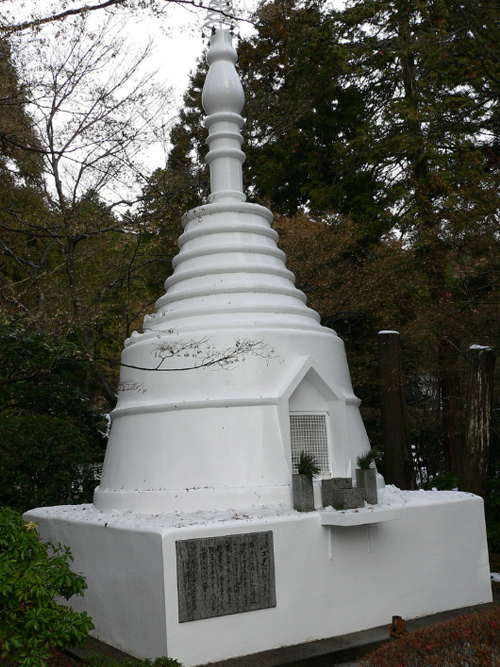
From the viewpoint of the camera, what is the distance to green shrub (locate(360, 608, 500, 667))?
4.75m

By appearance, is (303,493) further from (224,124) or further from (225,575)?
(224,124)

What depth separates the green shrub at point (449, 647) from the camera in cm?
475

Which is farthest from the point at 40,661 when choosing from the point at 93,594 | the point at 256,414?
the point at 256,414

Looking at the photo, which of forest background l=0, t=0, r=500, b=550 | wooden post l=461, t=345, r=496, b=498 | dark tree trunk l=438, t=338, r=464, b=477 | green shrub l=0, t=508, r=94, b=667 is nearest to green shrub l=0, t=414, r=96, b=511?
forest background l=0, t=0, r=500, b=550

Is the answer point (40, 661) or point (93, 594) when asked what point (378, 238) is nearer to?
point (93, 594)

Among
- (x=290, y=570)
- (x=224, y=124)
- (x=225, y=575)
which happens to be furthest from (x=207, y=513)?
(x=224, y=124)

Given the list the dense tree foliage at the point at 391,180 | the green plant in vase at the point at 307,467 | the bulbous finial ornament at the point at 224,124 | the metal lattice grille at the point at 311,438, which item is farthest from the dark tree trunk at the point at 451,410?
the green plant in vase at the point at 307,467

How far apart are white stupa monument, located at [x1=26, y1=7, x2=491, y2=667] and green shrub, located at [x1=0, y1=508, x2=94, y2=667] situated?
6.29ft

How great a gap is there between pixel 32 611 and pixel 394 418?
1017cm

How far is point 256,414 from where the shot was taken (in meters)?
8.91

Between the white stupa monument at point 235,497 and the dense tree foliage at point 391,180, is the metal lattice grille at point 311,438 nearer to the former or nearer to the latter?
the white stupa monument at point 235,497

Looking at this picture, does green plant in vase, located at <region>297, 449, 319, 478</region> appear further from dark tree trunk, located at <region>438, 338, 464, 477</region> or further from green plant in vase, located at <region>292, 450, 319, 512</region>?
dark tree trunk, located at <region>438, 338, 464, 477</region>

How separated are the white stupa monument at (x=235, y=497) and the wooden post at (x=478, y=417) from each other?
3070mm

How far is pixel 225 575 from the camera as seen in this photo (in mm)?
7539
